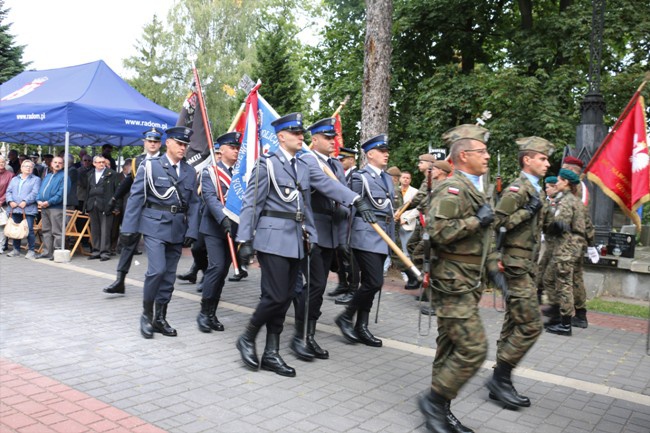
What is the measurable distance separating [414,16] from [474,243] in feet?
52.5

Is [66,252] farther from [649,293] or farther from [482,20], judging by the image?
[482,20]

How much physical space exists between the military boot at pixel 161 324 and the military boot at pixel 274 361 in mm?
1438

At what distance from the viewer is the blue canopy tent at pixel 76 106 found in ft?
37.8

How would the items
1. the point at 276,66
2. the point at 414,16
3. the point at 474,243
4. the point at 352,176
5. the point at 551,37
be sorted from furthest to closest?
the point at 276,66
the point at 414,16
the point at 551,37
the point at 352,176
the point at 474,243

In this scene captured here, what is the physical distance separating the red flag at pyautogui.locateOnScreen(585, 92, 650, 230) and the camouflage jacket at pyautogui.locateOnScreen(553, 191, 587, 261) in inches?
31.7

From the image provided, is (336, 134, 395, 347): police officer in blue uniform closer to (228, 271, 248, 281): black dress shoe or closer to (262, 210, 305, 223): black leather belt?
(262, 210, 305, 223): black leather belt

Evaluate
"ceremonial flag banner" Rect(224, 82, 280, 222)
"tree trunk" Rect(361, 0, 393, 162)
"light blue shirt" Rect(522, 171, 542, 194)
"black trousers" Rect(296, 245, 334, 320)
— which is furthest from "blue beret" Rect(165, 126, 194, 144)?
"tree trunk" Rect(361, 0, 393, 162)

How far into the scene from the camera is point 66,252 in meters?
11.5

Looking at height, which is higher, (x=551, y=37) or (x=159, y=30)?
(x=159, y=30)

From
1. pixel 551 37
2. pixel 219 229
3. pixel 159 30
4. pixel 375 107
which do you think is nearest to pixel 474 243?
pixel 219 229

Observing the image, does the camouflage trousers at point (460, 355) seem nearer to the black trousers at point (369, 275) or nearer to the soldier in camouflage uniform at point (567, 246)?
the black trousers at point (369, 275)

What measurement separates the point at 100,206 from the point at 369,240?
7.66 m

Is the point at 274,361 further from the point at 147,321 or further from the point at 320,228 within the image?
the point at 147,321

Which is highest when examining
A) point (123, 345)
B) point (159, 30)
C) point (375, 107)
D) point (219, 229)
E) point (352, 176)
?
point (159, 30)
